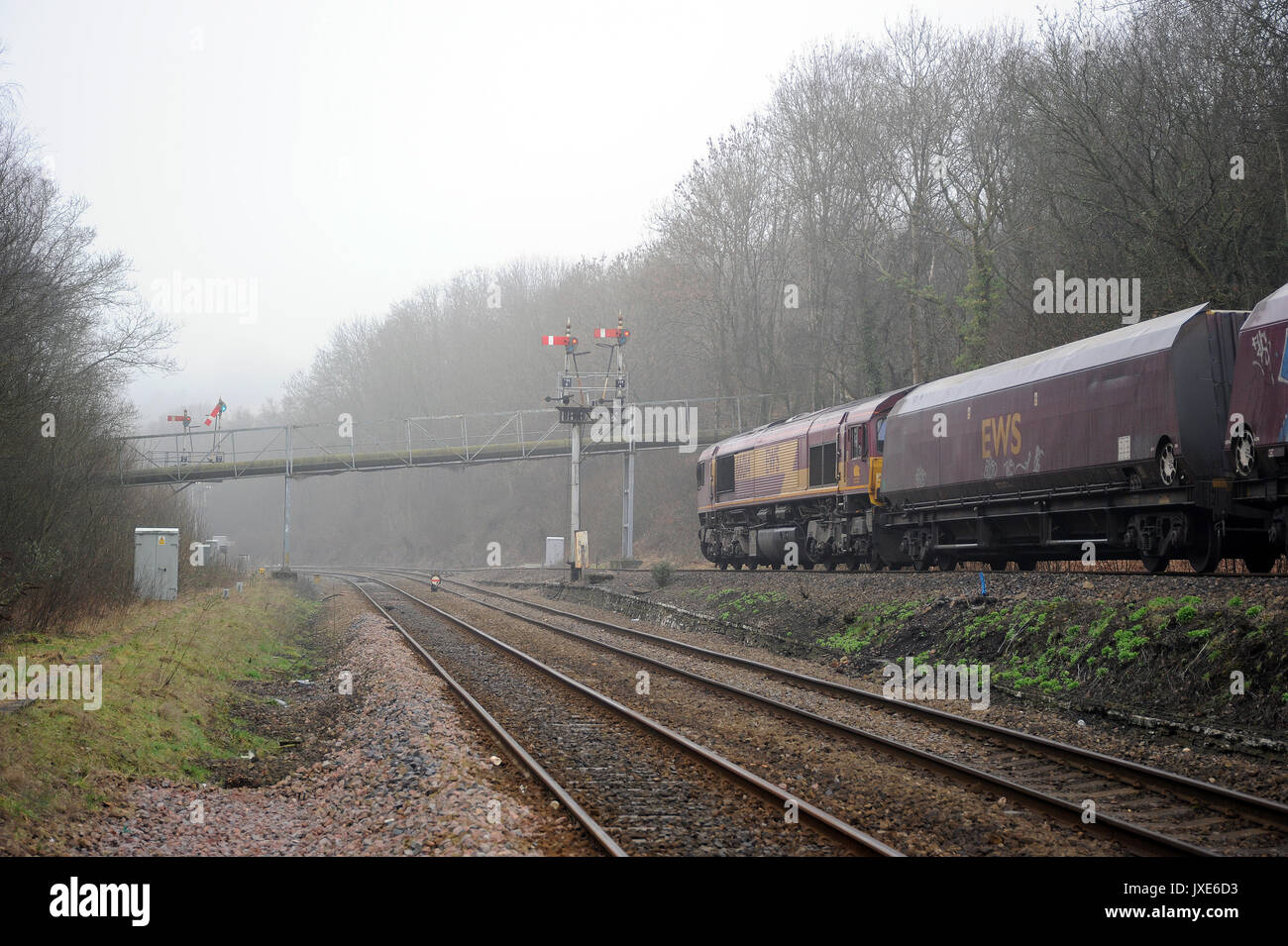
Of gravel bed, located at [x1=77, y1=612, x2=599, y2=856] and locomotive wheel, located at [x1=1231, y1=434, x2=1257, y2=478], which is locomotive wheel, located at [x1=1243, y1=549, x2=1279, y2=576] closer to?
locomotive wheel, located at [x1=1231, y1=434, x2=1257, y2=478]

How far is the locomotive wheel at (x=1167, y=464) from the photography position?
42.9 ft

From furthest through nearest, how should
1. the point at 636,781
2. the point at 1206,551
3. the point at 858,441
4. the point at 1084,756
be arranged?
the point at 858,441 → the point at 1206,551 → the point at 1084,756 → the point at 636,781

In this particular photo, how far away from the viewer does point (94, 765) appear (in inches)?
344

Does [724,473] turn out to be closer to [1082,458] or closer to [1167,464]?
[1082,458]

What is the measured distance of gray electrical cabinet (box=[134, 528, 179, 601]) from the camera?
2364 centimetres

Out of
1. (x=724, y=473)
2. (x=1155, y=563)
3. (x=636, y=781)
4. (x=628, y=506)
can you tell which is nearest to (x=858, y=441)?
(x=1155, y=563)

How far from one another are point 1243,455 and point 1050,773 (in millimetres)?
5643

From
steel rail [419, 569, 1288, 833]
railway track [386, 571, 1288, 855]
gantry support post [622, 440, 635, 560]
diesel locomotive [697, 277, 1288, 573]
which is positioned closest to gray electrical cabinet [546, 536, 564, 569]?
gantry support post [622, 440, 635, 560]

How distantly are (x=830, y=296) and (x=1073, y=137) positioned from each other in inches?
910

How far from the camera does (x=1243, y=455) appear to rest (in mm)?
11656

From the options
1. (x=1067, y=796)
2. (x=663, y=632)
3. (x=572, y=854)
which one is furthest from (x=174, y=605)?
(x=1067, y=796)

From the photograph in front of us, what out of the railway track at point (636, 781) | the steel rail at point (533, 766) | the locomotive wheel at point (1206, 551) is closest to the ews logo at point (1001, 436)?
the locomotive wheel at point (1206, 551)

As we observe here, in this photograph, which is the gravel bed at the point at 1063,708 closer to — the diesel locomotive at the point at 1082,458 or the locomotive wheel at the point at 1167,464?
the diesel locomotive at the point at 1082,458

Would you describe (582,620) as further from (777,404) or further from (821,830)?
(777,404)
